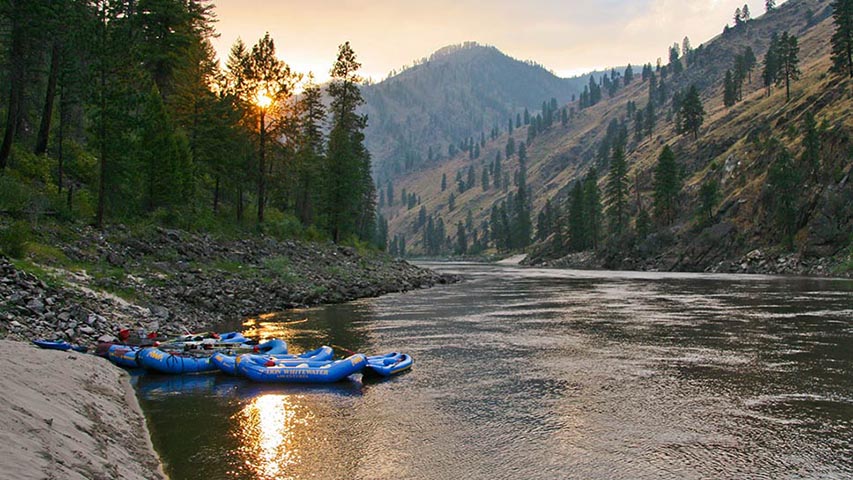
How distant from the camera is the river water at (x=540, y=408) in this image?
10.7m

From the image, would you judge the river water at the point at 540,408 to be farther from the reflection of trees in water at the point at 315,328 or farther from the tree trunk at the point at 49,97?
the tree trunk at the point at 49,97

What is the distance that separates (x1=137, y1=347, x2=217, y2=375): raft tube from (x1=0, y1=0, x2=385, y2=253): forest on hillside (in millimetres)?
12367

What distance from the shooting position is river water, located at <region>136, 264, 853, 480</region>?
10.7 meters

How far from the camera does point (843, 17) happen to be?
94.4 meters

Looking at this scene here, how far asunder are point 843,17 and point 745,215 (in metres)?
44.5

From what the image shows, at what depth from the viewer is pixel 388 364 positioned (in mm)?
18156

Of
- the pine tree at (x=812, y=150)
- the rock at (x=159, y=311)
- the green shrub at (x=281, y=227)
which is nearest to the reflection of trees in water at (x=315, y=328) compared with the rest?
the rock at (x=159, y=311)

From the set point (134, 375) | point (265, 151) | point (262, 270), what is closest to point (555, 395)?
point (134, 375)

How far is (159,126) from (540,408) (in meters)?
35.9

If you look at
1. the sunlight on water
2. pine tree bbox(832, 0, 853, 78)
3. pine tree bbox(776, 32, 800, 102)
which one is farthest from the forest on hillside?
pine tree bbox(776, 32, 800, 102)

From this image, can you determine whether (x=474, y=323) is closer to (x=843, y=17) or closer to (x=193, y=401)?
(x=193, y=401)

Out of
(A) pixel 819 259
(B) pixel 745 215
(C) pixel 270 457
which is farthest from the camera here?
(B) pixel 745 215

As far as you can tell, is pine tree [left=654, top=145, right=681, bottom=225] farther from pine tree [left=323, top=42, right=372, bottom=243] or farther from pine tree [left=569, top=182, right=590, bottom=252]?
pine tree [left=323, top=42, right=372, bottom=243]

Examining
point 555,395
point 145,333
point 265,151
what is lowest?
point 555,395
